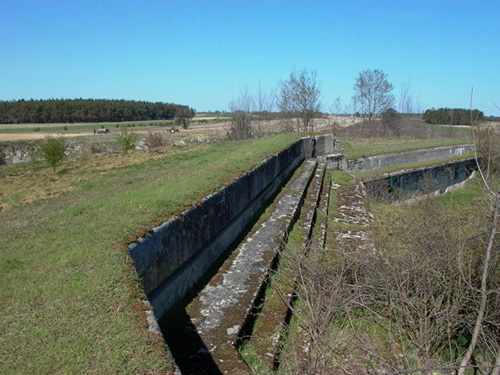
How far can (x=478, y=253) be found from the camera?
4883 millimetres

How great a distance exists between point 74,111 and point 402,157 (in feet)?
189

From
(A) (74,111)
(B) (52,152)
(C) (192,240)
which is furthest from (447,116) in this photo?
(A) (74,111)

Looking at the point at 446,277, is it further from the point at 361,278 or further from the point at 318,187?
the point at 318,187

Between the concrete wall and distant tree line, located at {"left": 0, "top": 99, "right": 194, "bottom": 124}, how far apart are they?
6162 cm

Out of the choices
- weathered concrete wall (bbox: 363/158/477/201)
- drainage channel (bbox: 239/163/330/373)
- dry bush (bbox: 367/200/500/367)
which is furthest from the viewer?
weathered concrete wall (bbox: 363/158/477/201)

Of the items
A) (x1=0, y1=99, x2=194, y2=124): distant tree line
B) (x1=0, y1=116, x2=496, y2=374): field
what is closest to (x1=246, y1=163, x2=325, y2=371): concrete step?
(x1=0, y1=116, x2=496, y2=374): field

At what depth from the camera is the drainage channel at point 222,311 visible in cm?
350

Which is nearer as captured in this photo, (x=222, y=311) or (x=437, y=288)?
(x=222, y=311)

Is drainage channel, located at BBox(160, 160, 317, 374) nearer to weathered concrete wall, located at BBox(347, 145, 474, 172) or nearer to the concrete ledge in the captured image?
the concrete ledge

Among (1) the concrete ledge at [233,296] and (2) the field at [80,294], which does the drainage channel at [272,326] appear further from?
(2) the field at [80,294]

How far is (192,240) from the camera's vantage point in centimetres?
522

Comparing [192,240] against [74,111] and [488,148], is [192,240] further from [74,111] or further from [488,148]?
[74,111]

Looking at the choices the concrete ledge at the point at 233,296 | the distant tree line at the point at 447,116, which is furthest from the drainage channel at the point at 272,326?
the distant tree line at the point at 447,116

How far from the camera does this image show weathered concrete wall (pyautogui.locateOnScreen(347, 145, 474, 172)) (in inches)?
759
